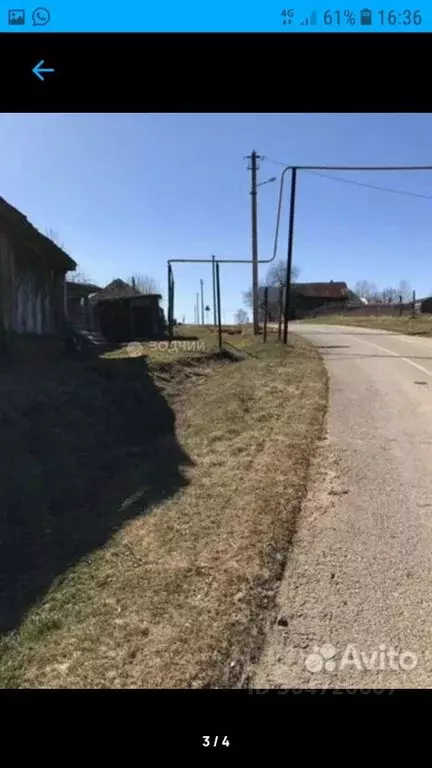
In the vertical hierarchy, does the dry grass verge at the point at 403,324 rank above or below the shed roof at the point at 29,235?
below

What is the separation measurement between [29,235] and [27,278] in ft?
5.66

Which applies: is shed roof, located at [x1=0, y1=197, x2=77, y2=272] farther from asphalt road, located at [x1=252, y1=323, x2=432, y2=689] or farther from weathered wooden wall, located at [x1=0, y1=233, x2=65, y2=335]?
asphalt road, located at [x1=252, y1=323, x2=432, y2=689]

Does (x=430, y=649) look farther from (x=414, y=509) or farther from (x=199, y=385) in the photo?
(x=199, y=385)

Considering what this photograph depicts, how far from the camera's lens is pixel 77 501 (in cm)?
473

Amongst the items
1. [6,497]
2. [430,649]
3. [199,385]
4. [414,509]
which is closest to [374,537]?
[414,509]

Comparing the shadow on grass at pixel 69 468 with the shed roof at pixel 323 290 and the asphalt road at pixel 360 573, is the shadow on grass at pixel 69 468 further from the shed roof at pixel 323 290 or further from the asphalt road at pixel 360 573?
the shed roof at pixel 323 290

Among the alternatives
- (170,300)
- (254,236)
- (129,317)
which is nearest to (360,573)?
(170,300)

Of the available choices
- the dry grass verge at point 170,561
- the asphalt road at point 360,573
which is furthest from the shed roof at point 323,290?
the asphalt road at point 360,573

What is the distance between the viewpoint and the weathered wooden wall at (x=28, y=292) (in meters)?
10.3

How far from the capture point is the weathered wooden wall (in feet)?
33.7

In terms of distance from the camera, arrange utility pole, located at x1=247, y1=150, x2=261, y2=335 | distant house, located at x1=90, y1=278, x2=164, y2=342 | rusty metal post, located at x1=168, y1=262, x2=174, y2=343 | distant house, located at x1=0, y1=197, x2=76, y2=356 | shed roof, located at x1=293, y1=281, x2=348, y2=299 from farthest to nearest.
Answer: shed roof, located at x1=293, y1=281, x2=348, y2=299 < utility pole, located at x1=247, y1=150, x2=261, y2=335 < distant house, located at x1=90, y1=278, x2=164, y2=342 < rusty metal post, located at x1=168, y1=262, x2=174, y2=343 < distant house, located at x1=0, y1=197, x2=76, y2=356

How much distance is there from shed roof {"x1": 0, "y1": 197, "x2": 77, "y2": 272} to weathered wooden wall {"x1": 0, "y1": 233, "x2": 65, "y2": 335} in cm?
21
